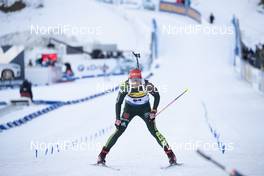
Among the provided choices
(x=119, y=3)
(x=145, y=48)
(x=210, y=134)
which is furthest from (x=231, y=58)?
(x=210, y=134)

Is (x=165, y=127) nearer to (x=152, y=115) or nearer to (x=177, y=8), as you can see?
(x=152, y=115)

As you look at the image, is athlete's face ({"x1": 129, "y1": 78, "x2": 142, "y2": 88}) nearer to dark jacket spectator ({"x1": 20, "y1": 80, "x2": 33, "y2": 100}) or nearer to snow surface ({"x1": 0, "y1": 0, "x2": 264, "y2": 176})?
snow surface ({"x1": 0, "y1": 0, "x2": 264, "y2": 176})

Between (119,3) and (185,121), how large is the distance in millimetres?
28961

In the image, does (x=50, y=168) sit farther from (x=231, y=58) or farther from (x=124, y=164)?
(x=231, y=58)

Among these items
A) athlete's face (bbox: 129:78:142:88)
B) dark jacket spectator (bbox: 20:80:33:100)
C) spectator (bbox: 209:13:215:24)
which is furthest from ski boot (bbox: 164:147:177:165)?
spectator (bbox: 209:13:215:24)

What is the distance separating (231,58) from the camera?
102 feet
